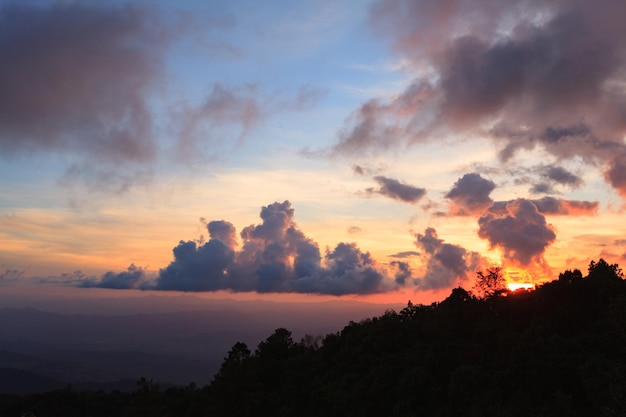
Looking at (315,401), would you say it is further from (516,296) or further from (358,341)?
(516,296)

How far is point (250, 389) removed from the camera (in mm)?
77375

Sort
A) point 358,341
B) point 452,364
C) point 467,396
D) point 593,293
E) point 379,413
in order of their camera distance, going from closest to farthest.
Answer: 1. point 467,396
2. point 379,413
3. point 452,364
4. point 593,293
5. point 358,341

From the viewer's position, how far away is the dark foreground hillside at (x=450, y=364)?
5725 centimetres

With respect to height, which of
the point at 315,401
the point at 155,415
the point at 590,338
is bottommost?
the point at 155,415

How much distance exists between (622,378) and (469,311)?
180 ft

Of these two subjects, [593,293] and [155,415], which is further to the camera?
[155,415]

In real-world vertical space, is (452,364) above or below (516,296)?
below

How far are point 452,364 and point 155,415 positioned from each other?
4737cm

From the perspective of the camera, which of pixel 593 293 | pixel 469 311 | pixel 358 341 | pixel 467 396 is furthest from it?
pixel 358 341

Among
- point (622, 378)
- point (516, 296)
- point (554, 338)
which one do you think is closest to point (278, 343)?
point (516, 296)

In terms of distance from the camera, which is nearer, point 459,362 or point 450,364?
point 459,362

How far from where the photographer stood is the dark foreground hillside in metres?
57.2

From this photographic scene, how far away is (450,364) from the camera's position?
69.8 m

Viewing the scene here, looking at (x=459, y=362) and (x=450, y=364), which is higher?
(x=459, y=362)
